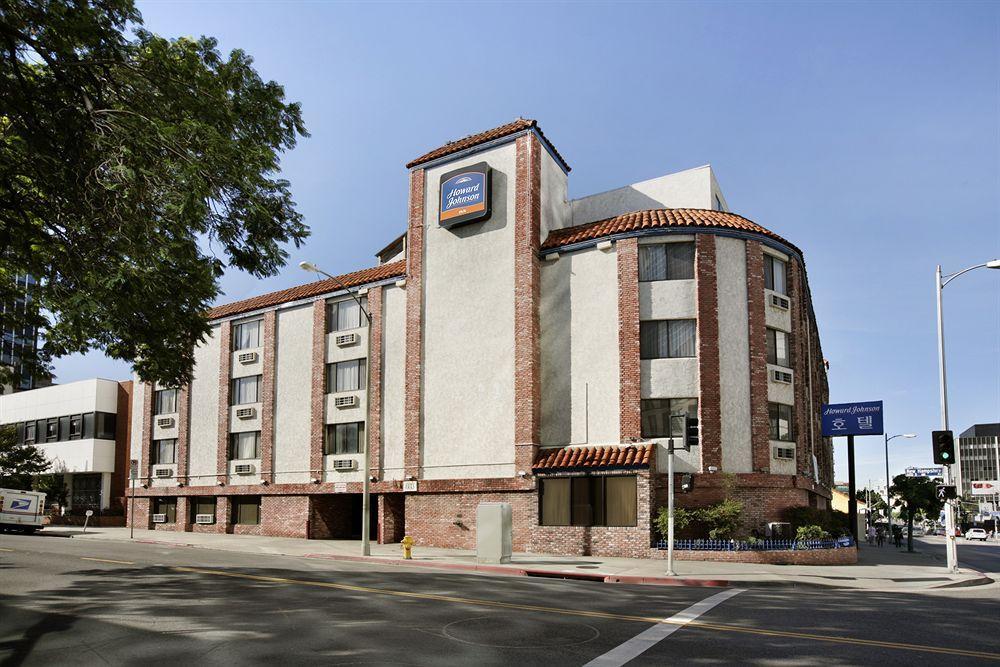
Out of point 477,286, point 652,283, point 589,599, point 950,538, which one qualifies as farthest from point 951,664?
point 477,286

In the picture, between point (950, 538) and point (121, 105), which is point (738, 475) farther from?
point (121, 105)

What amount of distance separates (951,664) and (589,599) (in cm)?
682

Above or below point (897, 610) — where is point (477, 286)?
above

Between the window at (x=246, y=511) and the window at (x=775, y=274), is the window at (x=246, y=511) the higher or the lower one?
the lower one

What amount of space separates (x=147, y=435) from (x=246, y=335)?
994 cm

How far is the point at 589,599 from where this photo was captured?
14875 mm

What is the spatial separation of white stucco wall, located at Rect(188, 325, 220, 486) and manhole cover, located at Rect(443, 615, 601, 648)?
3329 centimetres

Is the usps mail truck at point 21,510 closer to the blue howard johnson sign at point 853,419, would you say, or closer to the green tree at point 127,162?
the green tree at point 127,162

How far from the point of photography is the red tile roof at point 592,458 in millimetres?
26766

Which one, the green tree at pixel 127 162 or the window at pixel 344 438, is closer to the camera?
the green tree at pixel 127 162

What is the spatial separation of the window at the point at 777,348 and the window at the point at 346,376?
18.2m

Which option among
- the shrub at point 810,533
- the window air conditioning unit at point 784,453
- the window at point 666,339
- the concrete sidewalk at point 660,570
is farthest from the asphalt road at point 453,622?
the window at point 666,339

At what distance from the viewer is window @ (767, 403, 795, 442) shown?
29.2 meters

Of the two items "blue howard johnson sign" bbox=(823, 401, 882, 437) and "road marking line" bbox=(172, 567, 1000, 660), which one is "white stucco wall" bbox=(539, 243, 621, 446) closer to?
"blue howard johnson sign" bbox=(823, 401, 882, 437)
